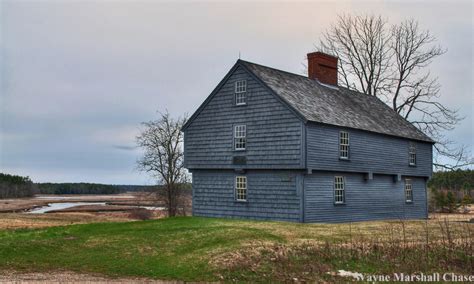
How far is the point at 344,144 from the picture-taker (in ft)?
103

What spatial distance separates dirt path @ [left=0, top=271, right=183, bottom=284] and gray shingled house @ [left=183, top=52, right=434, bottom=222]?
1471cm

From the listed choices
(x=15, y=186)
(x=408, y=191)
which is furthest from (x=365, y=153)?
(x=15, y=186)

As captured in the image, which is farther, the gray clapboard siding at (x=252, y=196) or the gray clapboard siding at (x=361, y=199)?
the gray clapboard siding at (x=361, y=199)

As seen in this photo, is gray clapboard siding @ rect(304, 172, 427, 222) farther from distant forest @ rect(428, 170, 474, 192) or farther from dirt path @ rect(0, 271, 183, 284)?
distant forest @ rect(428, 170, 474, 192)

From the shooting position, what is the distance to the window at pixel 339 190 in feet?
102

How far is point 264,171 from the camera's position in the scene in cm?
3016

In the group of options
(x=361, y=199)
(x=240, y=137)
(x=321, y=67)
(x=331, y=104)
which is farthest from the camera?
(x=321, y=67)

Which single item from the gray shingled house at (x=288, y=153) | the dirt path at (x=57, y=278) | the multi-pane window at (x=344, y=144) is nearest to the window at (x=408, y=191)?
the gray shingled house at (x=288, y=153)

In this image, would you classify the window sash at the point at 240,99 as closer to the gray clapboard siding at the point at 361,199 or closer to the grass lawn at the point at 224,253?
the gray clapboard siding at the point at 361,199

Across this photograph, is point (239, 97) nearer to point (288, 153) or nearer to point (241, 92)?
point (241, 92)

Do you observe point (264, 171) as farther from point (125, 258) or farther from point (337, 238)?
point (125, 258)

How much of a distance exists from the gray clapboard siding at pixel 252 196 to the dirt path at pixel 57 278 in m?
14.7

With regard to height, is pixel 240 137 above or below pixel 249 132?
below

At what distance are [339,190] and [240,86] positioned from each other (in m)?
8.56
